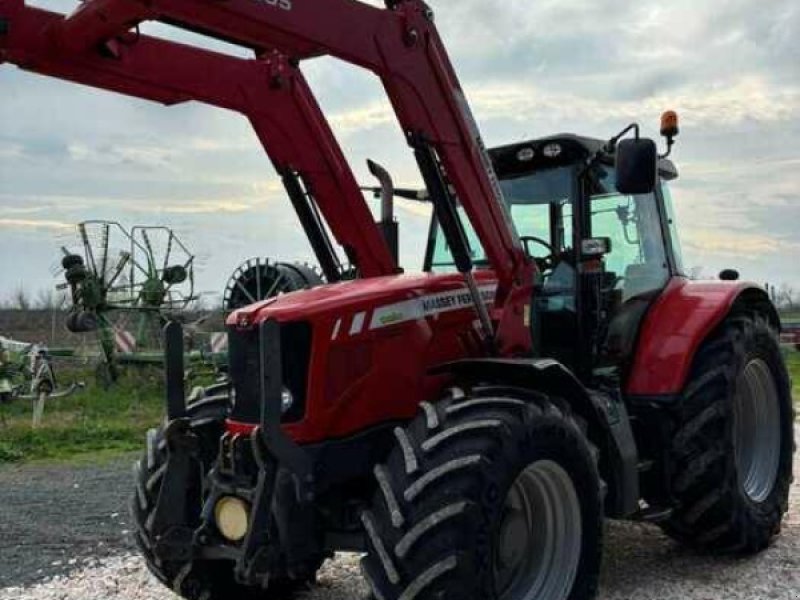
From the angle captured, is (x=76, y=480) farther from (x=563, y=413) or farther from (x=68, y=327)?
(x=68, y=327)

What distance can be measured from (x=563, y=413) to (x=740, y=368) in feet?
6.41

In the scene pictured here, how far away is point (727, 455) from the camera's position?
565 centimetres

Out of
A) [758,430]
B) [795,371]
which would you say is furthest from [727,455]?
[795,371]

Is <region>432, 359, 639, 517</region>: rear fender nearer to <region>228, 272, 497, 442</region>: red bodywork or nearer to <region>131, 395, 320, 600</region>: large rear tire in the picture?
<region>228, 272, 497, 442</region>: red bodywork

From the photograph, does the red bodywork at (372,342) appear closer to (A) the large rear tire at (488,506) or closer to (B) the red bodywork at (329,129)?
(B) the red bodywork at (329,129)

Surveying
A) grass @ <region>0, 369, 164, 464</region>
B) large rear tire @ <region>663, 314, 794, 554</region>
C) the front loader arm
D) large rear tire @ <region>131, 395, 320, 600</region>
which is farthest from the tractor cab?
grass @ <region>0, 369, 164, 464</region>

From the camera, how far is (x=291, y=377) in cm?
432

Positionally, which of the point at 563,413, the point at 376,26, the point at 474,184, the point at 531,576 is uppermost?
the point at 376,26

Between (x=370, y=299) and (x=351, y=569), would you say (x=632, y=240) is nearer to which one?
(x=370, y=299)

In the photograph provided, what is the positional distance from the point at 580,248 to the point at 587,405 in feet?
4.09

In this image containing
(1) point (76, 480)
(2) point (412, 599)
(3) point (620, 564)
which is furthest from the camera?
(1) point (76, 480)

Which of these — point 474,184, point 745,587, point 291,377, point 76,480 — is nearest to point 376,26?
point 474,184

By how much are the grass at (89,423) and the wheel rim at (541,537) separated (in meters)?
7.27

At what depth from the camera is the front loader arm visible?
406 cm
